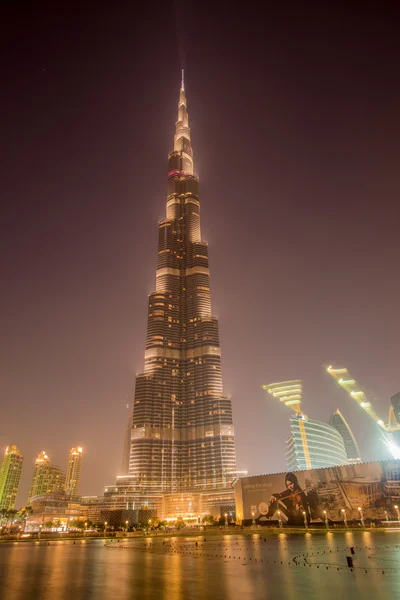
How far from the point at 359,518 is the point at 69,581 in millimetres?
114089

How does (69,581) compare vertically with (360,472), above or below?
below

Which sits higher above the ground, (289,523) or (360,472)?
(360,472)

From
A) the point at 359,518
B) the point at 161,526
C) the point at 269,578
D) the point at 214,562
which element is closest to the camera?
the point at 269,578

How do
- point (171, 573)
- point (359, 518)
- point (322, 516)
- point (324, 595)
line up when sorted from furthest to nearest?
point (322, 516) → point (359, 518) → point (171, 573) → point (324, 595)

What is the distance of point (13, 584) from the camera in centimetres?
3119

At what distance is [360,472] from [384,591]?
116 meters

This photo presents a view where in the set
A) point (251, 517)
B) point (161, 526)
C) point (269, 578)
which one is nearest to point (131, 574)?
point (269, 578)

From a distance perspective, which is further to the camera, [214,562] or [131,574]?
[214,562]

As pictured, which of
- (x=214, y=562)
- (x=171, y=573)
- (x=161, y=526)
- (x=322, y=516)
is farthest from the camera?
(x=161, y=526)

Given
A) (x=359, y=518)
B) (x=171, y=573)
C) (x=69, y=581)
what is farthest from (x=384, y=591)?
(x=359, y=518)

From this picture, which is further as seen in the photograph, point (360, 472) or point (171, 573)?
point (360, 472)

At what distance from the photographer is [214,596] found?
2384 centimetres

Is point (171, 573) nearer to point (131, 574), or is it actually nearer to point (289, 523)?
point (131, 574)

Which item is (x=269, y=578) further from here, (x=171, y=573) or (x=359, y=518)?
(x=359, y=518)
